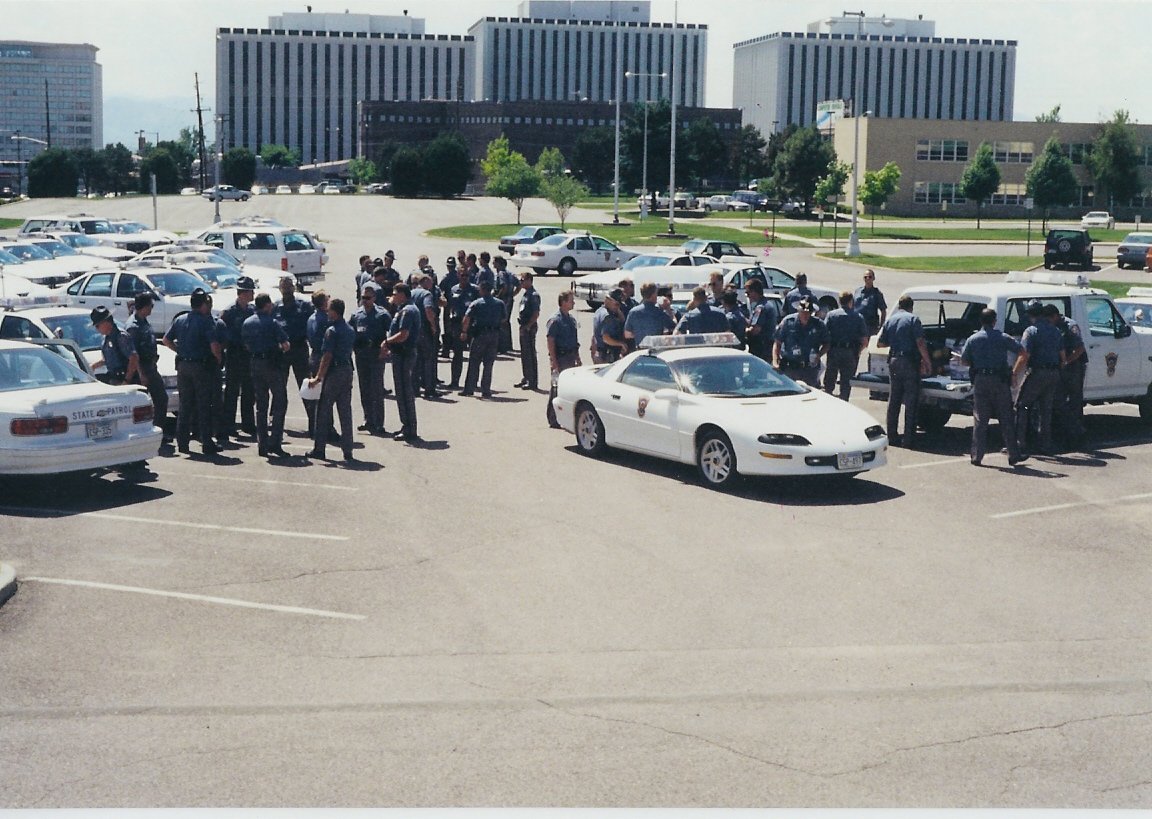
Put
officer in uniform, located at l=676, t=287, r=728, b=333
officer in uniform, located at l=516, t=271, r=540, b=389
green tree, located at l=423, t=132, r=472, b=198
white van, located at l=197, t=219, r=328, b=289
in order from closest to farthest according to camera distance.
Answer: officer in uniform, located at l=676, t=287, r=728, b=333, officer in uniform, located at l=516, t=271, r=540, b=389, white van, located at l=197, t=219, r=328, b=289, green tree, located at l=423, t=132, r=472, b=198

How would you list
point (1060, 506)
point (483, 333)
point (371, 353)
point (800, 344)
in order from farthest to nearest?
1. point (483, 333)
2. point (800, 344)
3. point (371, 353)
4. point (1060, 506)

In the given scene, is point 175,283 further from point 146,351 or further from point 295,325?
point 146,351

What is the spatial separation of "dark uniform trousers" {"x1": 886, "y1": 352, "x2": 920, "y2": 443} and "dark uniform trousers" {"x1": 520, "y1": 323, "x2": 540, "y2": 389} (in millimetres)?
6447

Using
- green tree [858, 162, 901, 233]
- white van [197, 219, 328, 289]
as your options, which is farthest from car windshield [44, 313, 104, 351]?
green tree [858, 162, 901, 233]

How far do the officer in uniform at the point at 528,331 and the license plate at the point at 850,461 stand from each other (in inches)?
326

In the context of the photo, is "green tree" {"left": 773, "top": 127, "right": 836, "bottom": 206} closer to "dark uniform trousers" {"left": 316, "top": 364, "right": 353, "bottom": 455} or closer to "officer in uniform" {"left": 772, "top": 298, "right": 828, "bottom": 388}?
"officer in uniform" {"left": 772, "top": 298, "right": 828, "bottom": 388}

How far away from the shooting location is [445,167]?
402ft

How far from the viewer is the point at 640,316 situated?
1902cm

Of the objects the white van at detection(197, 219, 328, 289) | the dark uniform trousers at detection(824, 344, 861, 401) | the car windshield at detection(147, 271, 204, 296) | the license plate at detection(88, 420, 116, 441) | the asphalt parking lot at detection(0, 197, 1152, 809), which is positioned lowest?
the asphalt parking lot at detection(0, 197, 1152, 809)

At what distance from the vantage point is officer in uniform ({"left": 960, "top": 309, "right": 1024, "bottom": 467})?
1600 centimetres

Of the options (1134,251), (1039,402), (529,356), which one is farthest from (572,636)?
(1134,251)

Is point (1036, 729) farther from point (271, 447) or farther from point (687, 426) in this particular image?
point (271, 447)

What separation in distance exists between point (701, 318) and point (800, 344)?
135cm

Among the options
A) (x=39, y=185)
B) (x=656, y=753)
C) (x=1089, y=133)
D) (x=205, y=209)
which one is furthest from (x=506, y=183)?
(x=656, y=753)
